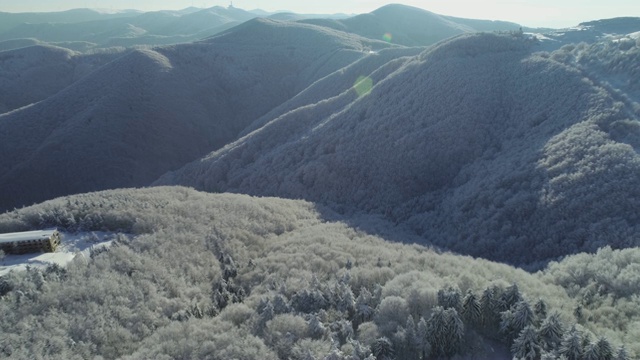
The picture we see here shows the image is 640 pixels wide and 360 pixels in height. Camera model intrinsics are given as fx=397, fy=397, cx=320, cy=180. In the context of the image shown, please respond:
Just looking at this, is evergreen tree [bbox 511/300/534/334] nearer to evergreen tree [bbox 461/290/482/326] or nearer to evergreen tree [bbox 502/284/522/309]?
evergreen tree [bbox 502/284/522/309]

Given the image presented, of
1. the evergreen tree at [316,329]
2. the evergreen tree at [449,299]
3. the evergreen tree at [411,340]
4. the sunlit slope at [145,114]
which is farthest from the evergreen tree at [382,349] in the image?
the sunlit slope at [145,114]

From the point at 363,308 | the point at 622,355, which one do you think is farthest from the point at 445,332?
the point at 622,355

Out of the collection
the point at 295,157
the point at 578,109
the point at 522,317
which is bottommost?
the point at 295,157

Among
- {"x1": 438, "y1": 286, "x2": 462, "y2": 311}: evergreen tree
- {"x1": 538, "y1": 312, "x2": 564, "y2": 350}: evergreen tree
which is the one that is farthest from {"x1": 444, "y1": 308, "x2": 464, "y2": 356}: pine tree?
{"x1": 538, "y1": 312, "x2": 564, "y2": 350}: evergreen tree

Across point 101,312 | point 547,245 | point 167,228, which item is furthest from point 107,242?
point 547,245

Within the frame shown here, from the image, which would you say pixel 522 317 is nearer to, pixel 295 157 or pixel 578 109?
pixel 578 109

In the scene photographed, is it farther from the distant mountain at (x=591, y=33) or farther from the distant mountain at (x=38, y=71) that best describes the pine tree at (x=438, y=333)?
the distant mountain at (x=38, y=71)

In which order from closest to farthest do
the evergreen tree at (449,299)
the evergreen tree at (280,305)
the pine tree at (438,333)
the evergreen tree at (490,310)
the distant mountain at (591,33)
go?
the pine tree at (438,333)
the evergreen tree at (490,310)
the evergreen tree at (449,299)
the evergreen tree at (280,305)
the distant mountain at (591,33)
